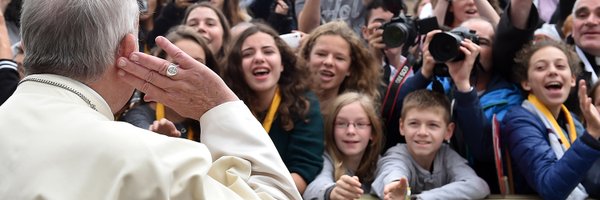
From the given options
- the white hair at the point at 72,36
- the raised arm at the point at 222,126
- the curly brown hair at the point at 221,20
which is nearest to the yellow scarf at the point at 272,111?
the curly brown hair at the point at 221,20

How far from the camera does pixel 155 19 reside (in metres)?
6.64

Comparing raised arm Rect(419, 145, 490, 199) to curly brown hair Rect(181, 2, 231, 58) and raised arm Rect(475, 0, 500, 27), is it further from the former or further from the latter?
curly brown hair Rect(181, 2, 231, 58)

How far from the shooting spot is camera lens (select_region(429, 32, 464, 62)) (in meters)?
5.01

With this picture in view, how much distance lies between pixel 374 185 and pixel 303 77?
849mm

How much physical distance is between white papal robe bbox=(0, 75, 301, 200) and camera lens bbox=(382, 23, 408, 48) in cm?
285

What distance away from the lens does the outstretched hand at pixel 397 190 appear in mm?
4464

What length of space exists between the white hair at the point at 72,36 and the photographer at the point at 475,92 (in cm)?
279

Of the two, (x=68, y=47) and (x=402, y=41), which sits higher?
(x=68, y=47)

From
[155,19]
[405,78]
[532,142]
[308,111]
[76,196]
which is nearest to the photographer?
[76,196]

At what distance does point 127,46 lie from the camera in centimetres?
261

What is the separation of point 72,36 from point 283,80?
2.98 meters

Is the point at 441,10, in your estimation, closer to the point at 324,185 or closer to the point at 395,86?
the point at 395,86

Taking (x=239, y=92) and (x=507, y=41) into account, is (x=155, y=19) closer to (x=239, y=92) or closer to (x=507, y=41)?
(x=239, y=92)

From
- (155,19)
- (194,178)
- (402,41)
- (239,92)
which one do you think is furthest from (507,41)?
(194,178)
